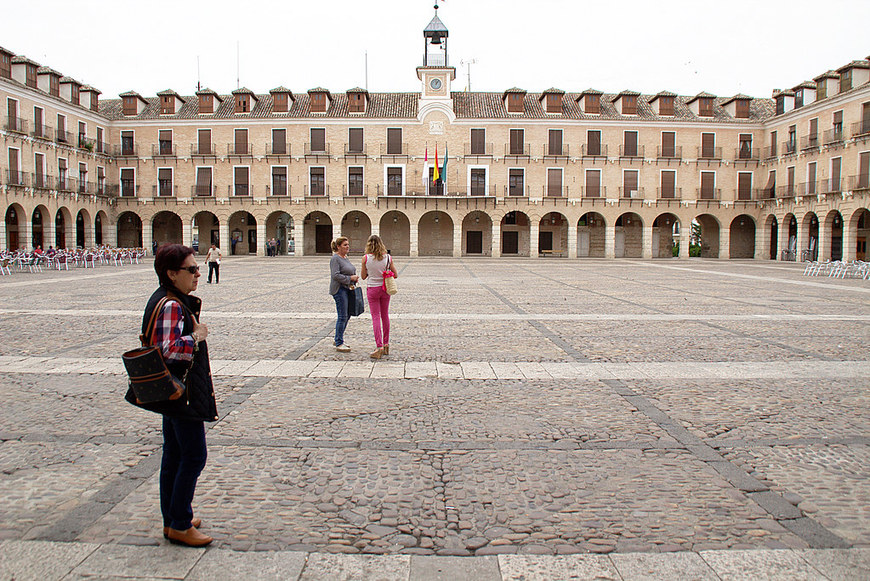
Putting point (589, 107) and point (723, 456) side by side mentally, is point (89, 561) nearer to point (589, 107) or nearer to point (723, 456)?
point (723, 456)

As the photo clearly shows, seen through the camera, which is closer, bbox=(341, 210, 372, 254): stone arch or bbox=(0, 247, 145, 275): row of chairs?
bbox=(0, 247, 145, 275): row of chairs

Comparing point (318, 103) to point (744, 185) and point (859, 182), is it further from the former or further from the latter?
point (859, 182)

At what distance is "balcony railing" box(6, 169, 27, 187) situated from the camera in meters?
30.6

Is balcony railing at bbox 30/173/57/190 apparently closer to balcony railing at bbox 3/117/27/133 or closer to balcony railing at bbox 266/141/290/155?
balcony railing at bbox 3/117/27/133

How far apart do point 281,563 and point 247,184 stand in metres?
41.1

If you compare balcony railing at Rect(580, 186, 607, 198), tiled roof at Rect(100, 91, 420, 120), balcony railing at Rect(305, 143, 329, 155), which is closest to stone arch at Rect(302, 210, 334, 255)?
balcony railing at Rect(305, 143, 329, 155)

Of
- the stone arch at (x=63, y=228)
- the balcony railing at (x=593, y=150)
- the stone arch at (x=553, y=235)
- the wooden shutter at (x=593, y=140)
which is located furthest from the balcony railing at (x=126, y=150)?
the wooden shutter at (x=593, y=140)

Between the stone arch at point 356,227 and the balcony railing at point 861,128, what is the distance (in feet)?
98.7

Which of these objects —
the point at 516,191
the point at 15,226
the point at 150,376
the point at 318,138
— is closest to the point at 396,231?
the point at 318,138

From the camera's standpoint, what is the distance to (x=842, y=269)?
22891 millimetres

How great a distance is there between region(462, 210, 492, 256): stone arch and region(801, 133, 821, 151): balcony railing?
807 inches

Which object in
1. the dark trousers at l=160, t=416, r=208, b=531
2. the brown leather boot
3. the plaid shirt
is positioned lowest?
the brown leather boot

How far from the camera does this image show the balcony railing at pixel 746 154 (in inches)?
1601

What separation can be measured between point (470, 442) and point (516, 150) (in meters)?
38.0
